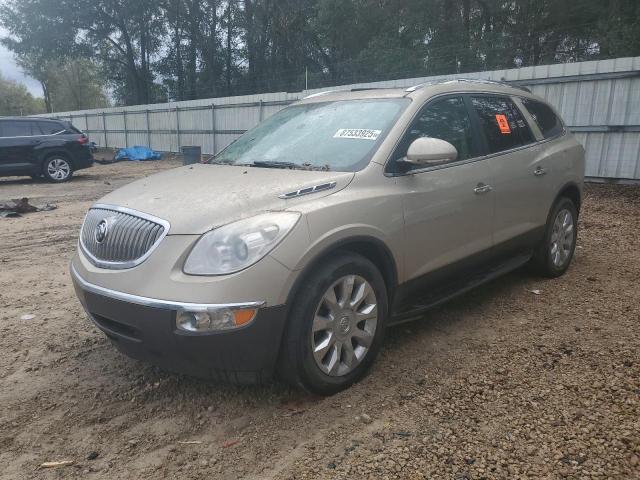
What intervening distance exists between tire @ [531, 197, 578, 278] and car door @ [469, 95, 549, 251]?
0.75ft

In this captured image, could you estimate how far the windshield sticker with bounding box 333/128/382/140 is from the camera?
337 centimetres

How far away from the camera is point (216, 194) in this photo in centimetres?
290

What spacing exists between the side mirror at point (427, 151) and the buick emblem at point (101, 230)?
1.81 meters

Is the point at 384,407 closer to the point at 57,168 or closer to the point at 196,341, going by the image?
the point at 196,341

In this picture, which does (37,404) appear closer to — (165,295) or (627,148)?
(165,295)

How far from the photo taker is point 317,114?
3934 millimetres

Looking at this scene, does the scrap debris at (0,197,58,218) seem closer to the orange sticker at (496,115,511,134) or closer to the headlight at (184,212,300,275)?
the headlight at (184,212,300,275)

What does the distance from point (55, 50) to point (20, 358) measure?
3757 centimetres

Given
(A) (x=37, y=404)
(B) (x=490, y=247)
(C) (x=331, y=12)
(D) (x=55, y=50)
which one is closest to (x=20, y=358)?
(A) (x=37, y=404)

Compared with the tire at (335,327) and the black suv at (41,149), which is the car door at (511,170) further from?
the black suv at (41,149)

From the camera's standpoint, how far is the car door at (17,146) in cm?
1277

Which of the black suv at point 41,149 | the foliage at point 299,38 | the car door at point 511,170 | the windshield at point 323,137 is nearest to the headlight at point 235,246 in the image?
the windshield at point 323,137

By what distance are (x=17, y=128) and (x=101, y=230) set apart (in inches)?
477

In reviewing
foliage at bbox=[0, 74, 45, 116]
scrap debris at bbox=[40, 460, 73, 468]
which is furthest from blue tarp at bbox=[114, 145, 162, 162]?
foliage at bbox=[0, 74, 45, 116]
